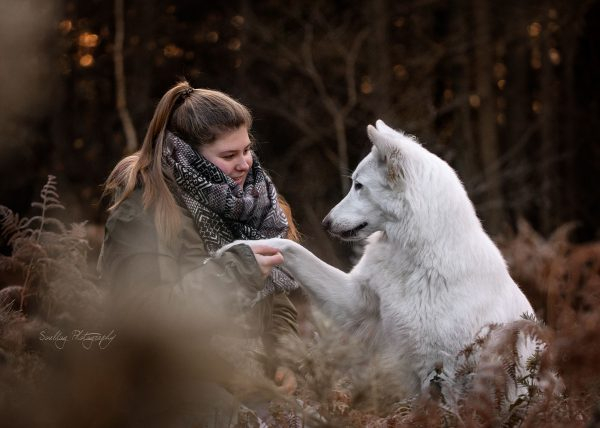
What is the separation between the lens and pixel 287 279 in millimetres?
4164

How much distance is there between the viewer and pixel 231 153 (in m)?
3.73

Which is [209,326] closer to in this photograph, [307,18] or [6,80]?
[6,80]

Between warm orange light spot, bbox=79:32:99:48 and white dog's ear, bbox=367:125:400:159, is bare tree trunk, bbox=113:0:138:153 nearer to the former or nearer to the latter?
warm orange light spot, bbox=79:32:99:48

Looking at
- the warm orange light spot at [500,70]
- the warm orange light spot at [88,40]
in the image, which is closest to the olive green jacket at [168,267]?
the warm orange light spot at [88,40]

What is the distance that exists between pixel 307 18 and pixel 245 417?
40.1 feet

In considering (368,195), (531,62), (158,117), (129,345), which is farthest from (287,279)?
(531,62)

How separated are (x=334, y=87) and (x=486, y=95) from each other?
2.98 m

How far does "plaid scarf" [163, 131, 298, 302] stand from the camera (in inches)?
140

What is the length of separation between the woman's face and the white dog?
0.42 metres

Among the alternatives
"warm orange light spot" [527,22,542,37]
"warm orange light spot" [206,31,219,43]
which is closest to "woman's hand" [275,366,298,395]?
"warm orange light spot" [206,31,219,43]

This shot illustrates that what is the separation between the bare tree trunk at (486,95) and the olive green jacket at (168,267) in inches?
407

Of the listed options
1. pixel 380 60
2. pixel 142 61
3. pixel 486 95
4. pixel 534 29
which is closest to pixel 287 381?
pixel 380 60

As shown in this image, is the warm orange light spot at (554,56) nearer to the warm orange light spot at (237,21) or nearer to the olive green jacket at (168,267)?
the warm orange light spot at (237,21)

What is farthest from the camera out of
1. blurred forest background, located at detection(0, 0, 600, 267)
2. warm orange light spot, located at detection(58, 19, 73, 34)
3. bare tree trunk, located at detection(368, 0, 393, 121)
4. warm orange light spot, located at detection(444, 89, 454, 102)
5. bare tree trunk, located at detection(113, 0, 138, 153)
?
warm orange light spot, located at detection(444, 89, 454, 102)
